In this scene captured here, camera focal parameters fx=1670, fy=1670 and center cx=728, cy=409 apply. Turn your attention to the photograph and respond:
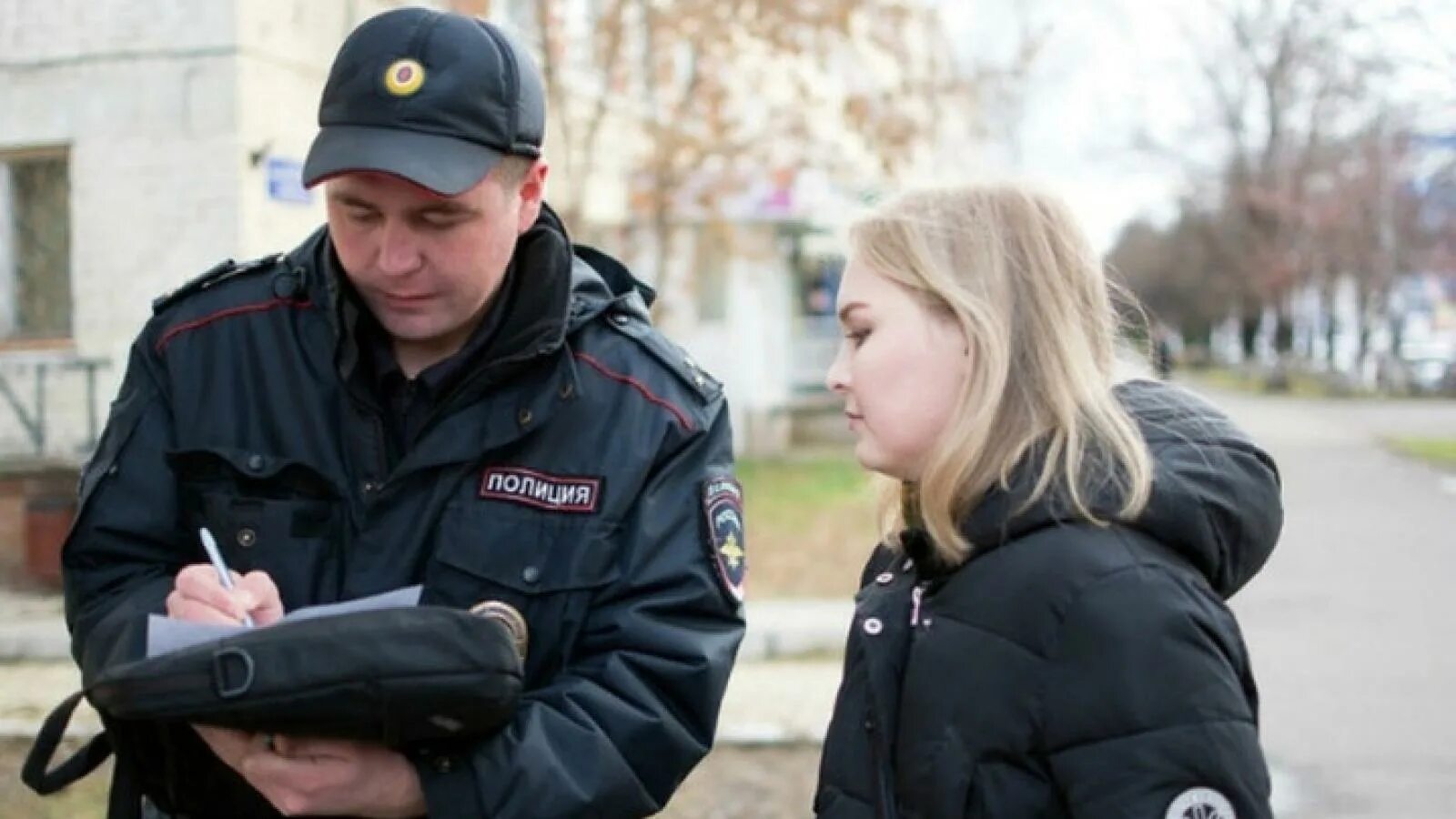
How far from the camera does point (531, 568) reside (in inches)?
85.4

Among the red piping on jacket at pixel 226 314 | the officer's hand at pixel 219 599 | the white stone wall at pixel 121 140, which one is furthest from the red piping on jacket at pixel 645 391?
the white stone wall at pixel 121 140

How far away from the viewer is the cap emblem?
7.02 feet

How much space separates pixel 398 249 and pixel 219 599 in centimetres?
50

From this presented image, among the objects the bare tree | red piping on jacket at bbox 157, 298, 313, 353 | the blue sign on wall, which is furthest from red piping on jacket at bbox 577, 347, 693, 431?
the bare tree

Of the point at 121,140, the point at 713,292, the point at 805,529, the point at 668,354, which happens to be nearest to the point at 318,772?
the point at 668,354

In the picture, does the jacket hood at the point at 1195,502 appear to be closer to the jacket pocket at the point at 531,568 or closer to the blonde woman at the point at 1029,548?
the blonde woman at the point at 1029,548

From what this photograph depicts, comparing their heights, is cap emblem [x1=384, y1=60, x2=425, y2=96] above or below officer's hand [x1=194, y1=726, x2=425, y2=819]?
above

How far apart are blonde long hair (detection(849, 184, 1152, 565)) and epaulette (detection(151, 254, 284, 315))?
85cm

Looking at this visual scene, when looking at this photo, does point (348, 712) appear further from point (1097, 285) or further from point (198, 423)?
point (1097, 285)

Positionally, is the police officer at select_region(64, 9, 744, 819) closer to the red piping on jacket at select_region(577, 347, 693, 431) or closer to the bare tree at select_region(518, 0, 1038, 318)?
the red piping on jacket at select_region(577, 347, 693, 431)

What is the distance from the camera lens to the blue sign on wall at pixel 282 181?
7.85 meters

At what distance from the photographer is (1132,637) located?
189 centimetres

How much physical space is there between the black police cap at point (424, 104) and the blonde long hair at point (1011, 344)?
51 centimetres

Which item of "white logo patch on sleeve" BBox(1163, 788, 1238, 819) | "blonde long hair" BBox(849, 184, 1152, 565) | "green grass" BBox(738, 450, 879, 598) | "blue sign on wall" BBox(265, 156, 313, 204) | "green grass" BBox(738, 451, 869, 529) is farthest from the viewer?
"green grass" BBox(738, 451, 869, 529)
